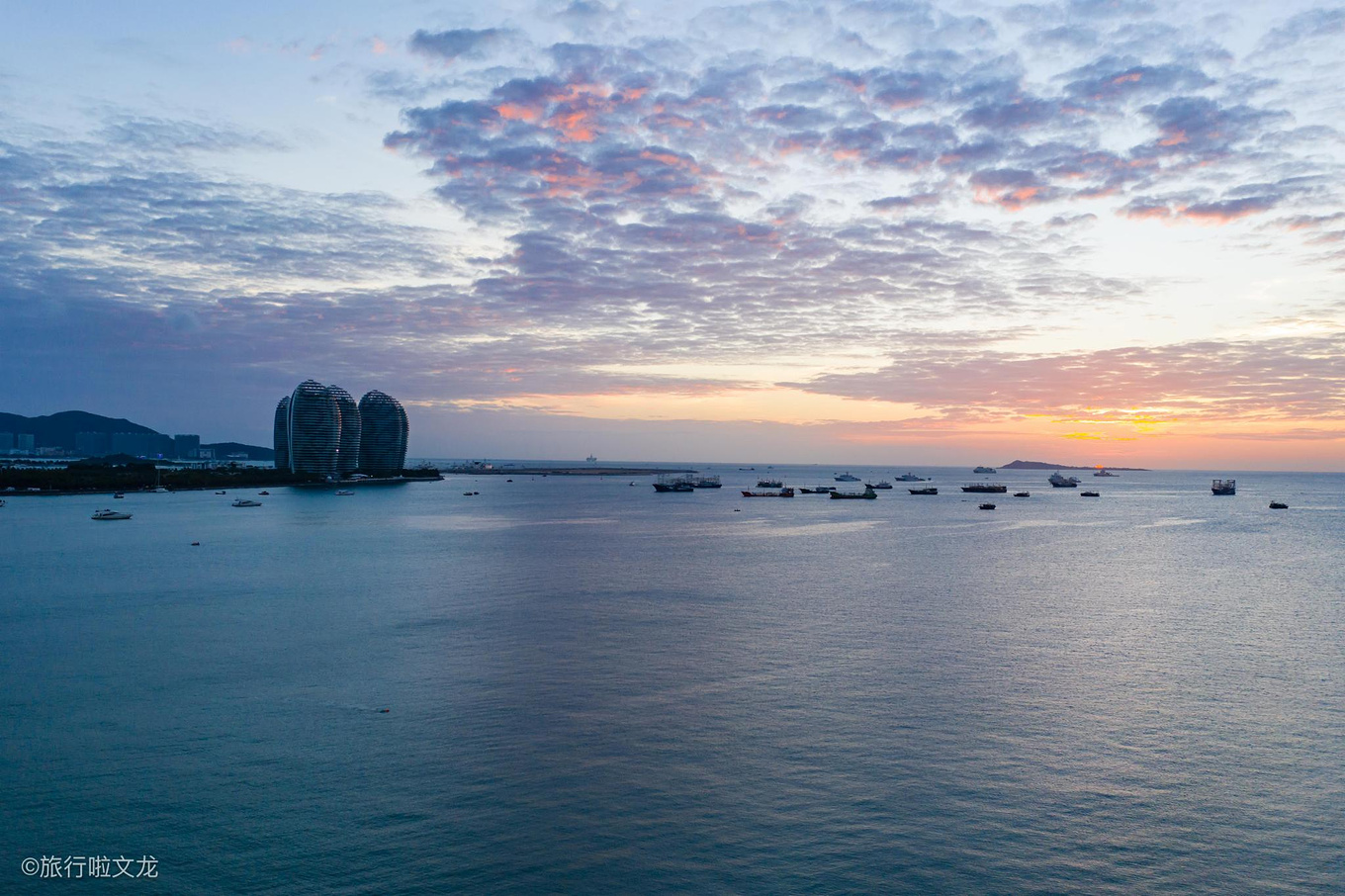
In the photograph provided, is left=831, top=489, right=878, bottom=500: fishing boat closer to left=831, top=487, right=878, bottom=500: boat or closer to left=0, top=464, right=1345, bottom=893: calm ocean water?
left=831, top=487, right=878, bottom=500: boat

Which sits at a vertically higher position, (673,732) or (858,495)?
(858,495)

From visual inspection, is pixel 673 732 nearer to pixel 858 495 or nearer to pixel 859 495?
pixel 859 495

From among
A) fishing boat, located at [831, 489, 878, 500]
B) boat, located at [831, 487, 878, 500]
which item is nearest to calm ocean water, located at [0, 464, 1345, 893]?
boat, located at [831, 487, 878, 500]

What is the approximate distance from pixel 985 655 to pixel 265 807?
29.5m

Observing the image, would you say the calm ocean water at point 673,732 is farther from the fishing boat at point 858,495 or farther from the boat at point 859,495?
the fishing boat at point 858,495

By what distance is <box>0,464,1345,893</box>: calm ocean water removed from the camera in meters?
19.5

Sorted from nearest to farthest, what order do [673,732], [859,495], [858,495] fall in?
[673,732] → [859,495] → [858,495]

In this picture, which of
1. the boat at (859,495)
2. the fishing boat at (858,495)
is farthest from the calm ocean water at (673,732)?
the fishing boat at (858,495)

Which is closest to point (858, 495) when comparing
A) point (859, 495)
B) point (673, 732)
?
point (859, 495)

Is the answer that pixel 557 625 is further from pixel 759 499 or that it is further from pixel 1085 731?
pixel 759 499

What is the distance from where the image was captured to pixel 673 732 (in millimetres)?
27359

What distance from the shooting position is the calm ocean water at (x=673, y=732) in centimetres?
1947

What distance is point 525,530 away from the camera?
105 metres

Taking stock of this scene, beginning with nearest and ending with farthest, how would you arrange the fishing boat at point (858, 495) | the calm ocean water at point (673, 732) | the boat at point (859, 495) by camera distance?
the calm ocean water at point (673, 732), the boat at point (859, 495), the fishing boat at point (858, 495)
